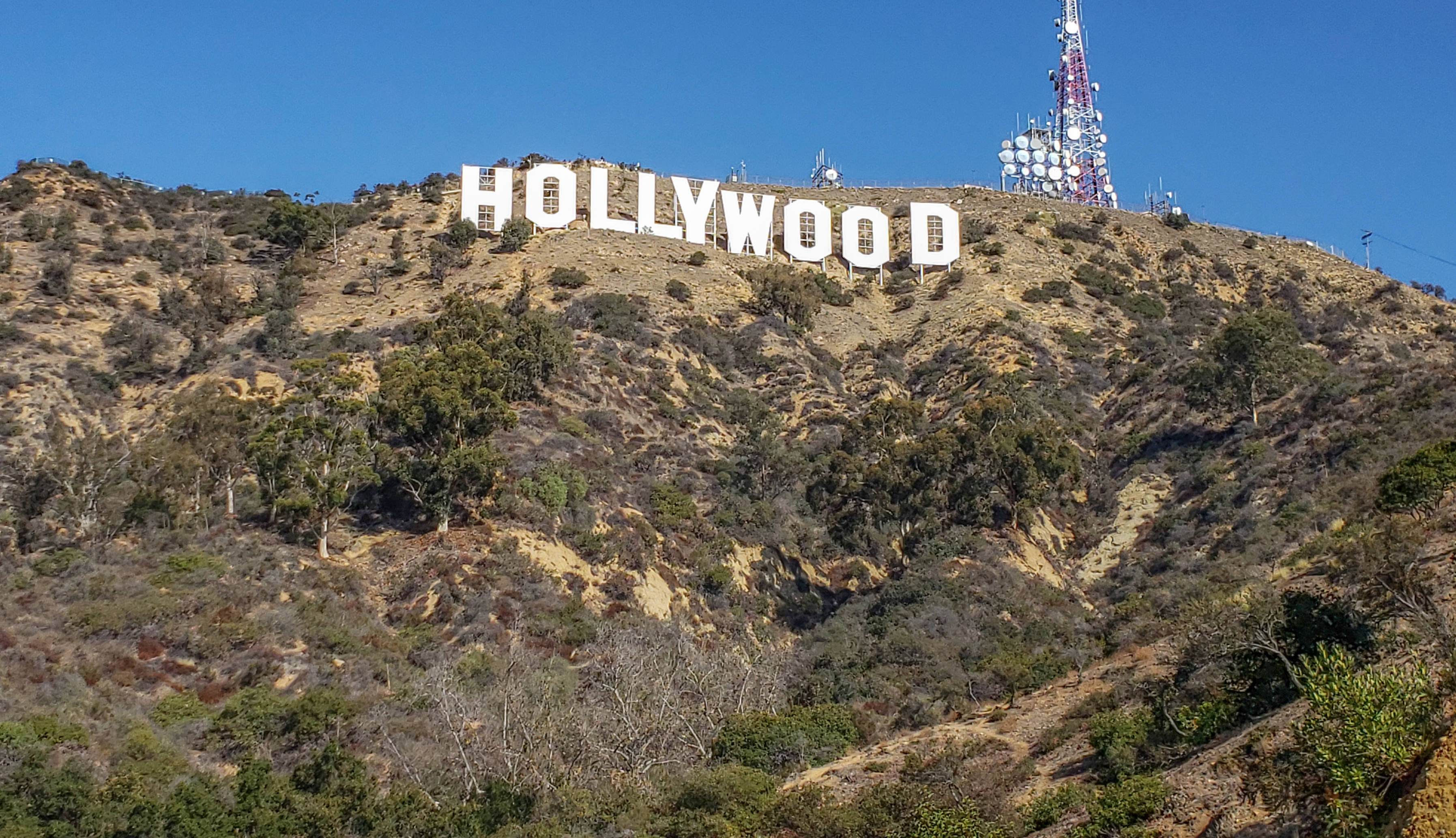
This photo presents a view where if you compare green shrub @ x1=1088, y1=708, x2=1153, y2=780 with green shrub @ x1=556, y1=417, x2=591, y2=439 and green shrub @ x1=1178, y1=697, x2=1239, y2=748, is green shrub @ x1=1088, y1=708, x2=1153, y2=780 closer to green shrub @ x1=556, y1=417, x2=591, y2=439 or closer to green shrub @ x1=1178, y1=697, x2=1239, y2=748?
green shrub @ x1=1178, y1=697, x2=1239, y2=748

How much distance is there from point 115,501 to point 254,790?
17.3 m

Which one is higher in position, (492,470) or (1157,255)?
(1157,255)

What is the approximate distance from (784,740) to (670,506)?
16.9m

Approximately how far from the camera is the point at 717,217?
76.0 metres

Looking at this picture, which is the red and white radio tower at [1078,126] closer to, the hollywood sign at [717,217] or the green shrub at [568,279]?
the hollywood sign at [717,217]

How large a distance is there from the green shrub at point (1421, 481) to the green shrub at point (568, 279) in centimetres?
3859

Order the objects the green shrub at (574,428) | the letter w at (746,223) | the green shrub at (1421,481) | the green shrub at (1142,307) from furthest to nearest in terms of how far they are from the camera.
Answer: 1. the letter w at (746,223)
2. the green shrub at (1142,307)
3. the green shrub at (574,428)
4. the green shrub at (1421,481)

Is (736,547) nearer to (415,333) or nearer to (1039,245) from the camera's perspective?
(415,333)

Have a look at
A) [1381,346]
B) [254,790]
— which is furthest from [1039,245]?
[254,790]

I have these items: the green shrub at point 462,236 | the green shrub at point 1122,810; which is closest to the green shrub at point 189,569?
the green shrub at point 1122,810

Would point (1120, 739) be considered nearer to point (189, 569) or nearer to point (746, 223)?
point (189, 569)

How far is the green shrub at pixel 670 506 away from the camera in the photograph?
44.0m

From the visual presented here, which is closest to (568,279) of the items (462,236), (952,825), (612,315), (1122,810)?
(612,315)

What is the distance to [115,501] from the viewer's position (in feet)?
131
